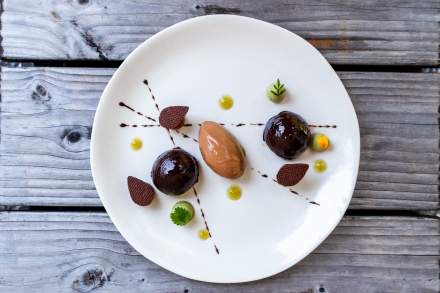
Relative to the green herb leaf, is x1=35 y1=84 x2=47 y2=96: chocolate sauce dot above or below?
below

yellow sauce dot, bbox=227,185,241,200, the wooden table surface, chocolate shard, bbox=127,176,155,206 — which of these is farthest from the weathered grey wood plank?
yellow sauce dot, bbox=227,185,241,200

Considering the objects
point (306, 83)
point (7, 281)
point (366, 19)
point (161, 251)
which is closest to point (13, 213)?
point (7, 281)

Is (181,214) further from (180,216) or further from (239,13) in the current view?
(239,13)

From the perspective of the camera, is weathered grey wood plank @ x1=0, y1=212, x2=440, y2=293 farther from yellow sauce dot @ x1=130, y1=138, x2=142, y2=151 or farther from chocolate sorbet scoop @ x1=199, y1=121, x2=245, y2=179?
chocolate sorbet scoop @ x1=199, y1=121, x2=245, y2=179

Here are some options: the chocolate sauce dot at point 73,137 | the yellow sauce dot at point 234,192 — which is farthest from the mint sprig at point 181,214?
the chocolate sauce dot at point 73,137

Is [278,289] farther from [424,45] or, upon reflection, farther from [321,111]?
[424,45]

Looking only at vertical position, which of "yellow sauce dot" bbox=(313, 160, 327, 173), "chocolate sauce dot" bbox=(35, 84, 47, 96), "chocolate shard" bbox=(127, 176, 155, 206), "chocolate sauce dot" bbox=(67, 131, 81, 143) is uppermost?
"yellow sauce dot" bbox=(313, 160, 327, 173)

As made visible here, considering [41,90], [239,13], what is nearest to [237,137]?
[239,13]
